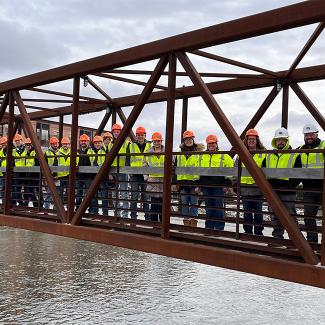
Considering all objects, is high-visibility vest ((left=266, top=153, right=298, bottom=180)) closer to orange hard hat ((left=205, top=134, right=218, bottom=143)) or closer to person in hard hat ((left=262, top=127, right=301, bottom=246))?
person in hard hat ((left=262, top=127, right=301, bottom=246))

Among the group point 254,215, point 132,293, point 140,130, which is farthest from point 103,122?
point 132,293

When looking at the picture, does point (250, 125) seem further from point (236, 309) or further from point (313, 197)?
point (236, 309)

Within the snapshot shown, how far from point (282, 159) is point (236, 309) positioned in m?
12.0

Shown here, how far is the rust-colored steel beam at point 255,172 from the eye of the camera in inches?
195

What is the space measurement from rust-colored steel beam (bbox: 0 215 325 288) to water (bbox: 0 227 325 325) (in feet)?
27.0

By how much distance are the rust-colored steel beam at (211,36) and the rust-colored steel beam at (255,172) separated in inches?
10.3

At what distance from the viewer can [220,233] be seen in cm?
631

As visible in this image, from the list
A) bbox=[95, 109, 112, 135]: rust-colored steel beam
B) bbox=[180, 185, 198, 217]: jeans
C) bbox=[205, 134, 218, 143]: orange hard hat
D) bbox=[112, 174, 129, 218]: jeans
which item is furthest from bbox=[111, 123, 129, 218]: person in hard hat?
bbox=[95, 109, 112, 135]: rust-colored steel beam

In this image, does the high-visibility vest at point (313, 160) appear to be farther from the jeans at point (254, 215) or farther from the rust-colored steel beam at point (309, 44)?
the rust-colored steel beam at point (309, 44)

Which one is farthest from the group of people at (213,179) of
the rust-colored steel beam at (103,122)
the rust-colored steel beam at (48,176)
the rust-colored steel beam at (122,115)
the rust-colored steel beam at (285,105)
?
the rust-colored steel beam at (103,122)

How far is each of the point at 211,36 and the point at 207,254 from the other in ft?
8.44

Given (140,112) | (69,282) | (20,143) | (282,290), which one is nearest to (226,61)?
(140,112)

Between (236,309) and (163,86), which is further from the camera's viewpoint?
(236,309)

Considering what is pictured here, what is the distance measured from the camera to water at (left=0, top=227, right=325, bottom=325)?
1571 cm
